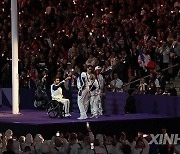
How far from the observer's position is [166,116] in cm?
3177

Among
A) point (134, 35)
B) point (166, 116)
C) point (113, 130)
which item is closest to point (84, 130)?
point (113, 130)

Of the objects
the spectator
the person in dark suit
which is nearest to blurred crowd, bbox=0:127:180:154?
the person in dark suit

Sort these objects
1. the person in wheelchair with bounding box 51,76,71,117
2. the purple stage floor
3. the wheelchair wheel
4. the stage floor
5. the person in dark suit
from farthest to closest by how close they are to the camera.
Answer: the person in dark suit, the wheelchair wheel, the person in wheelchair with bounding box 51,76,71,117, the purple stage floor, the stage floor

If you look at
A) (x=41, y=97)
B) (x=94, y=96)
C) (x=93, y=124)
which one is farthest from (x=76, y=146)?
(x=41, y=97)

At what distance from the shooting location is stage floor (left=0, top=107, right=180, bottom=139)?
2992 cm

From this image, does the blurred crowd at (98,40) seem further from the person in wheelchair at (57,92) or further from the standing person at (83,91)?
the person in wheelchair at (57,92)

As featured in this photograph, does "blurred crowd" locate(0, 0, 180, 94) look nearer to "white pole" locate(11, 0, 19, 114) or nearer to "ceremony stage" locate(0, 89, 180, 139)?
"ceremony stage" locate(0, 89, 180, 139)

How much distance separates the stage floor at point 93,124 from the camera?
2992cm

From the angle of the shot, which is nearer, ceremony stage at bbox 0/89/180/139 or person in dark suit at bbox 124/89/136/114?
ceremony stage at bbox 0/89/180/139

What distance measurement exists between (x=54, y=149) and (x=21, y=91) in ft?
41.4

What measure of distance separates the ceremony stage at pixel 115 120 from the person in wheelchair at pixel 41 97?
0.75m

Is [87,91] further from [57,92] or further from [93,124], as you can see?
[93,124]

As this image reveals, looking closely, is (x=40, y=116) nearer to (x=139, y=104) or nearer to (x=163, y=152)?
(x=139, y=104)

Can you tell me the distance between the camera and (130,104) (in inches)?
1299
